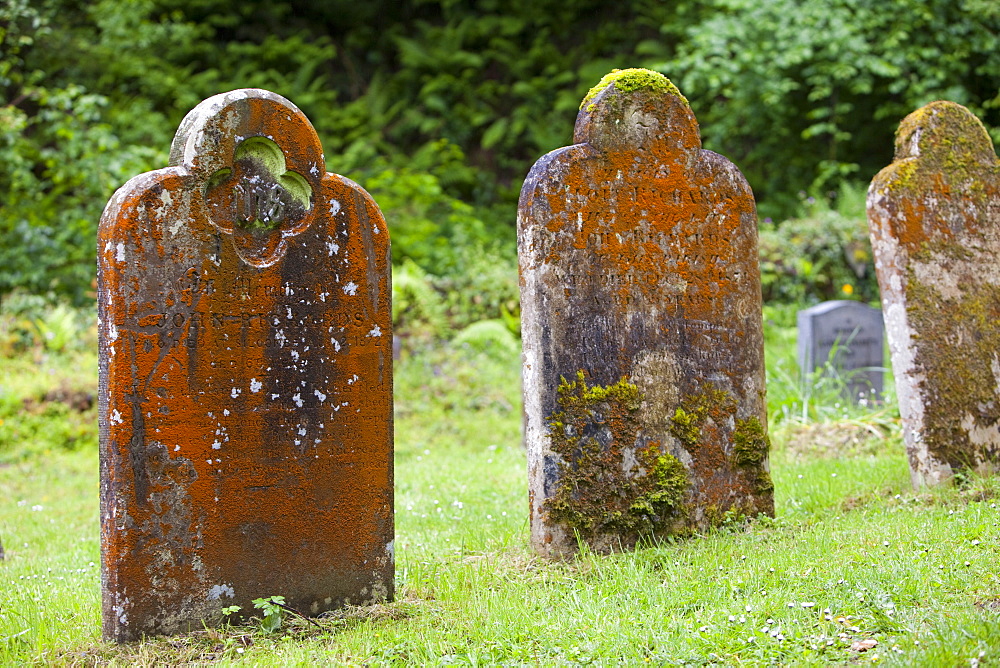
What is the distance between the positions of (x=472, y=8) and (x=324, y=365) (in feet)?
50.9

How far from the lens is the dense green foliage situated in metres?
11.9

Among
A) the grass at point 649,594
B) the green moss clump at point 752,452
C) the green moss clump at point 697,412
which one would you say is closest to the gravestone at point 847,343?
the grass at point 649,594

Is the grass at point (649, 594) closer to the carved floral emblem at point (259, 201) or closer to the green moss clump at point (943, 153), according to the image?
the carved floral emblem at point (259, 201)

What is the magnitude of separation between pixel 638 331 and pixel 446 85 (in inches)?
524

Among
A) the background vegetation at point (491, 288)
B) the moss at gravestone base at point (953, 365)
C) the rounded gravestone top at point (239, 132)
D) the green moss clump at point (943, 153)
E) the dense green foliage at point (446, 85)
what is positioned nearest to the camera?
the background vegetation at point (491, 288)

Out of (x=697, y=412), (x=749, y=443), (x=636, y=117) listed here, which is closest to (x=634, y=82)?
(x=636, y=117)

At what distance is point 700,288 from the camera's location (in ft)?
14.3

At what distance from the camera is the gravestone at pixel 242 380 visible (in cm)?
320

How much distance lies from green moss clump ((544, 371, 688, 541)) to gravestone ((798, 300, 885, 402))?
428cm

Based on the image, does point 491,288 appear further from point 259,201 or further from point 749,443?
point 259,201

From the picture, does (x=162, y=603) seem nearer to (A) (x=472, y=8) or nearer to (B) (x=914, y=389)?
(B) (x=914, y=389)

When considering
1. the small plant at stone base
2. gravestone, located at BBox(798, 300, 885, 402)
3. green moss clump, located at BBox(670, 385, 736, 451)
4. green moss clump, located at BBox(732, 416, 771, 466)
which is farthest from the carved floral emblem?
gravestone, located at BBox(798, 300, 885, 402)

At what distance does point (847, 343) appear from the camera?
8062mm

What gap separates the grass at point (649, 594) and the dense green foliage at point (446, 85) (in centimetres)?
792
